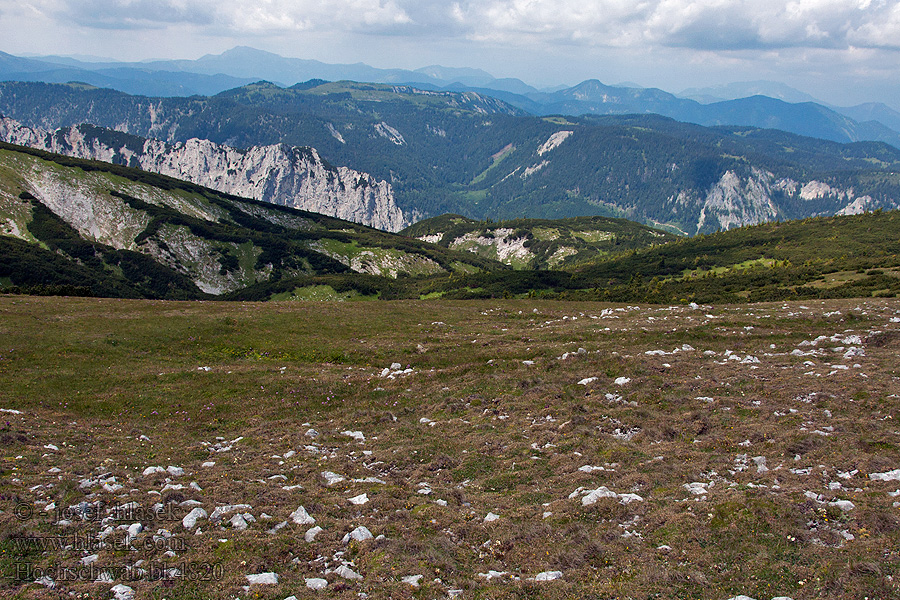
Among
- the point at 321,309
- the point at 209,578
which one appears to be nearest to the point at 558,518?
the point at 209,578

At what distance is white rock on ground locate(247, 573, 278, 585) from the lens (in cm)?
1112

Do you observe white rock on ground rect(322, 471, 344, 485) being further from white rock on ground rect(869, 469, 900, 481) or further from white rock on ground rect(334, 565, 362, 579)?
white rock on ground rect(869, 469, 900, 481)

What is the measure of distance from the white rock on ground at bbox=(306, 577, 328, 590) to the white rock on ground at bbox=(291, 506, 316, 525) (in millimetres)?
2901

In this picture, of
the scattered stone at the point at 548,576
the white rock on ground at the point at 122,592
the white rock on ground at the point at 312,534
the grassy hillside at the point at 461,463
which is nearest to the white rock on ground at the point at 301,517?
the grassy hillside at the point at 461,463

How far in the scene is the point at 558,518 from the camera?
1414 cm

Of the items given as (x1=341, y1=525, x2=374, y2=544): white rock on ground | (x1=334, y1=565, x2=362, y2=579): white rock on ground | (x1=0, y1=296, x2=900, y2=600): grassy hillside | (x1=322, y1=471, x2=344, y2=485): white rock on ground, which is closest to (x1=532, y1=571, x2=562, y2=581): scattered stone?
(x1=0, y1=296, x2=900, y2=600): grassy hillside

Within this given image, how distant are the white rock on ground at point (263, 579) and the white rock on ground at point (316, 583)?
30.6 inches

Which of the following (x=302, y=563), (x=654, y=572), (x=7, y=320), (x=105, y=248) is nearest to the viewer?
(x=654, y=572)

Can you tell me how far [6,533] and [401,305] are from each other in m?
47.2

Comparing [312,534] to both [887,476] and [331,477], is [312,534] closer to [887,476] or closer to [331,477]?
[331,477]

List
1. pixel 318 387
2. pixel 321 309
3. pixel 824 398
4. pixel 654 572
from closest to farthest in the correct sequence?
pixel 654 572 → pixel 824 398 → pixel 318 387 → pixel 321 309

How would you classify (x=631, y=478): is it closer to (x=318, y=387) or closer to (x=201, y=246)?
(x=318, y=387)

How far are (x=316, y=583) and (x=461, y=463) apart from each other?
9.09 m

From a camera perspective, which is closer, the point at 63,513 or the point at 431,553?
the point at 431,553
